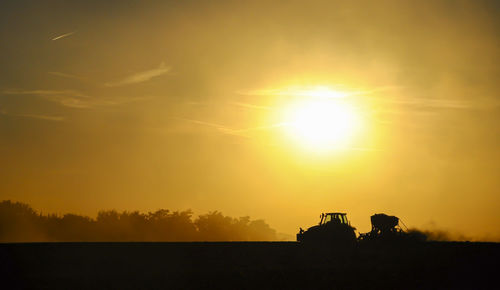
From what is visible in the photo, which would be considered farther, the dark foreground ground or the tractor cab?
the tractor cab

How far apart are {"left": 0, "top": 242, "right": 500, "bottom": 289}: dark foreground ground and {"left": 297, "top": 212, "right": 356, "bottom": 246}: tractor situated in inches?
118

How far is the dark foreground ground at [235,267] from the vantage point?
24.8 metres

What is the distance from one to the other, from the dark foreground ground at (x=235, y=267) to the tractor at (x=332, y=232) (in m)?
3.01

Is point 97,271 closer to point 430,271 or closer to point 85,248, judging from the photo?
point 85,248

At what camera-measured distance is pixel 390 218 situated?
143ft

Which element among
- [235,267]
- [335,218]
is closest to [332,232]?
[335,218]

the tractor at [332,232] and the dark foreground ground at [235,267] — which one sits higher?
the tractor at [332,232]

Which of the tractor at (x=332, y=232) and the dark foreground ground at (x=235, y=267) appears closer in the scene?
the dark foreground ground at (x=235, y=267)

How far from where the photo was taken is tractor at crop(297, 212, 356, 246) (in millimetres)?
39750

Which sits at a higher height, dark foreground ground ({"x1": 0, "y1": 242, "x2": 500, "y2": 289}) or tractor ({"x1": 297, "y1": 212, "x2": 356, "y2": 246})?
tractor ({"x1": 297, "y1": 212, "x2": 356, "y2": 246})

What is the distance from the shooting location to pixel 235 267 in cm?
2884

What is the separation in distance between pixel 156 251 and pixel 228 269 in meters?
7.61

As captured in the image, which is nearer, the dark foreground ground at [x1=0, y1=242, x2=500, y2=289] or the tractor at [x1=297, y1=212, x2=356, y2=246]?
the dark foreground ground at [x1=0, y1=242, x2=500, y2=289]

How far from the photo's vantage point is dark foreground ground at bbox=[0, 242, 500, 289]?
24750 millimetres
